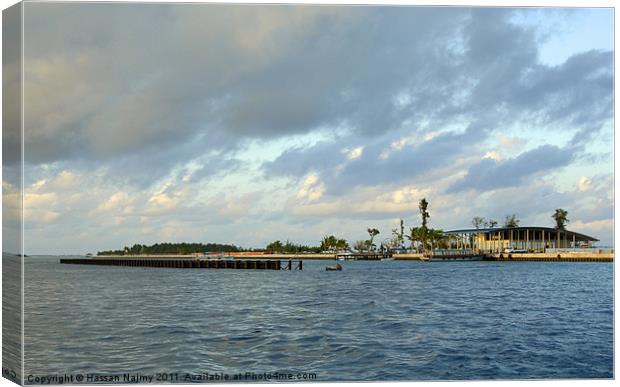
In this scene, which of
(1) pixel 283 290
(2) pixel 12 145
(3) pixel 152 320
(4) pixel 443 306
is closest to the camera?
(2) pixel 12 145

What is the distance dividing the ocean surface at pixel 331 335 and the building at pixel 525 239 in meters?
61.1

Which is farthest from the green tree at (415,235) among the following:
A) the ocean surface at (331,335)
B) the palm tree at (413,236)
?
the ocean surface at (331,335)

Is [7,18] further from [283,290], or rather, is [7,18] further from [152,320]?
[283,290]

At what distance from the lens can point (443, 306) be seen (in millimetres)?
30047

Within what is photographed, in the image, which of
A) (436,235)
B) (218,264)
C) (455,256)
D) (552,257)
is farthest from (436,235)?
(218,264)

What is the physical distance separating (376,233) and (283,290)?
101 m

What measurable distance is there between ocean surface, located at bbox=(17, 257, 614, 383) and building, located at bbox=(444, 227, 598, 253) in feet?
201

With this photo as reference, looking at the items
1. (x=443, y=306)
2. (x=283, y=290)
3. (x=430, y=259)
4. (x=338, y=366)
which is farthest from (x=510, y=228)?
(x=338, y=366)

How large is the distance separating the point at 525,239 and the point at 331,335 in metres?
83.5

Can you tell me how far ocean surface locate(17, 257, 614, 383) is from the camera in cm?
1583

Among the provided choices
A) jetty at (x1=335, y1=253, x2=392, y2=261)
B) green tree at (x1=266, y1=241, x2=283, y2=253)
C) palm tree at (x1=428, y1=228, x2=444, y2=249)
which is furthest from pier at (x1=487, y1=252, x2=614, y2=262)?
green tree at (x1=266, y1=241, x2=283, y2=253)

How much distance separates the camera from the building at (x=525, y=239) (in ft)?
311

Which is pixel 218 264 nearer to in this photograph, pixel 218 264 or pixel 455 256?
A: pixel 218 264

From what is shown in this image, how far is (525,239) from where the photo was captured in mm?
98125
